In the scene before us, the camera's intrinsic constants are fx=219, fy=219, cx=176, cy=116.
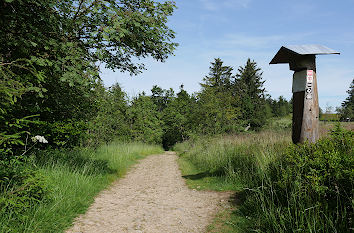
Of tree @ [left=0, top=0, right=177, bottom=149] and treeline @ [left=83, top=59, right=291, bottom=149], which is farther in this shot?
treeline @ [left=83, top=59, right=291, bottom=149]

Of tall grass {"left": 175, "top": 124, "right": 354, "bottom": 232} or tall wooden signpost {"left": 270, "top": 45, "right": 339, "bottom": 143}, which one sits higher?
tall wooden signpost {"left": 270, "top": 45, "right": 339, "bottom": 143}

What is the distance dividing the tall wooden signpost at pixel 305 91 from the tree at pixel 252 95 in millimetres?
39164

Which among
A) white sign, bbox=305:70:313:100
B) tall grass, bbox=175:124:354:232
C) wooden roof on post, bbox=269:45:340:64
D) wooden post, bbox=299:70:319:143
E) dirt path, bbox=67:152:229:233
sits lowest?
dirt path, bbox=67:152:229:233

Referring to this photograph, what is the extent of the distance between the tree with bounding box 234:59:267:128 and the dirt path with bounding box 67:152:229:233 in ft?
127

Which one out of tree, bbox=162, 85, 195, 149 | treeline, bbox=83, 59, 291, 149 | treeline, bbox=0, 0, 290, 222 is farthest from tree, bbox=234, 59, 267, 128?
treeline, bbox=0, 0, 290, 222

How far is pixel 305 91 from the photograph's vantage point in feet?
14.6

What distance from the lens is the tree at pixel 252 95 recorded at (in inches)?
1724

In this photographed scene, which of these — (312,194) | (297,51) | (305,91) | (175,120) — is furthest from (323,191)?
(175,120)

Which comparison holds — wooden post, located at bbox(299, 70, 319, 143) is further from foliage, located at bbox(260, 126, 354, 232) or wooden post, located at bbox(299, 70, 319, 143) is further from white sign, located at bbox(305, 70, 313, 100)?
foliage, located at bbox(260, 126, 354, 232)

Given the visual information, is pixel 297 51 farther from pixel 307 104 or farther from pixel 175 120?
pixel 175 120

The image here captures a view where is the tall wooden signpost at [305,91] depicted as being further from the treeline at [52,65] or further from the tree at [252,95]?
the tree at [252,95]

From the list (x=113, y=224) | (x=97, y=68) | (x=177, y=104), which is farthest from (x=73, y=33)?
(x=177, y=104)

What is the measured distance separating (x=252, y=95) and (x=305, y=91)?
46944 mm

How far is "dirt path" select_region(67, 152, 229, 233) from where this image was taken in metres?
3.84
